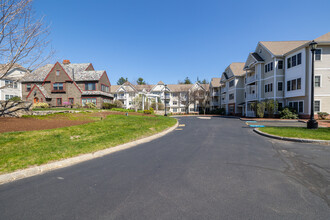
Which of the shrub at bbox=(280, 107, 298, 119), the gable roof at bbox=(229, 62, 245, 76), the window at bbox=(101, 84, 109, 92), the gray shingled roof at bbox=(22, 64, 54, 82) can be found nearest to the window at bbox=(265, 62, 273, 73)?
the shrub at bbox=(280, 107, 298, 119)

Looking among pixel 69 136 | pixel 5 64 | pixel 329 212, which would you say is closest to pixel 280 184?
pixel 329 212

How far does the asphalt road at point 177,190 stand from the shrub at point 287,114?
1998 cm

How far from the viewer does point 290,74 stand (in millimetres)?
23438

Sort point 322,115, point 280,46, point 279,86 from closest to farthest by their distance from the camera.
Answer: point 322,115 → point 279,86 → point 280,46

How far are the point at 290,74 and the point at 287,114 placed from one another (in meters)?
6.04

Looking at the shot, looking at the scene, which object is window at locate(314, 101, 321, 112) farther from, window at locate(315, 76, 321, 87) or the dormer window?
the dormer window

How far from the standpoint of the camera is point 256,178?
4.02 meters

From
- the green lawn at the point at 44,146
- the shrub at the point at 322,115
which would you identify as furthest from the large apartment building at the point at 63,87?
the shrub at the point at 322,115

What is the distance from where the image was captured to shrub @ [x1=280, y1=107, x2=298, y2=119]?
21891 mm

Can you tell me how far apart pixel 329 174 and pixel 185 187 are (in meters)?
3.90

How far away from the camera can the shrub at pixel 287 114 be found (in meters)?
21.9

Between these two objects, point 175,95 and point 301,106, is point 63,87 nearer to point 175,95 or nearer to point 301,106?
point 175,95

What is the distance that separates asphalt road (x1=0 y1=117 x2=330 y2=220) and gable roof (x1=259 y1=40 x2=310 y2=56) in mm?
25754

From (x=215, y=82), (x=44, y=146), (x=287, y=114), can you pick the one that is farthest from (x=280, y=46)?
(x=44, y=146)
